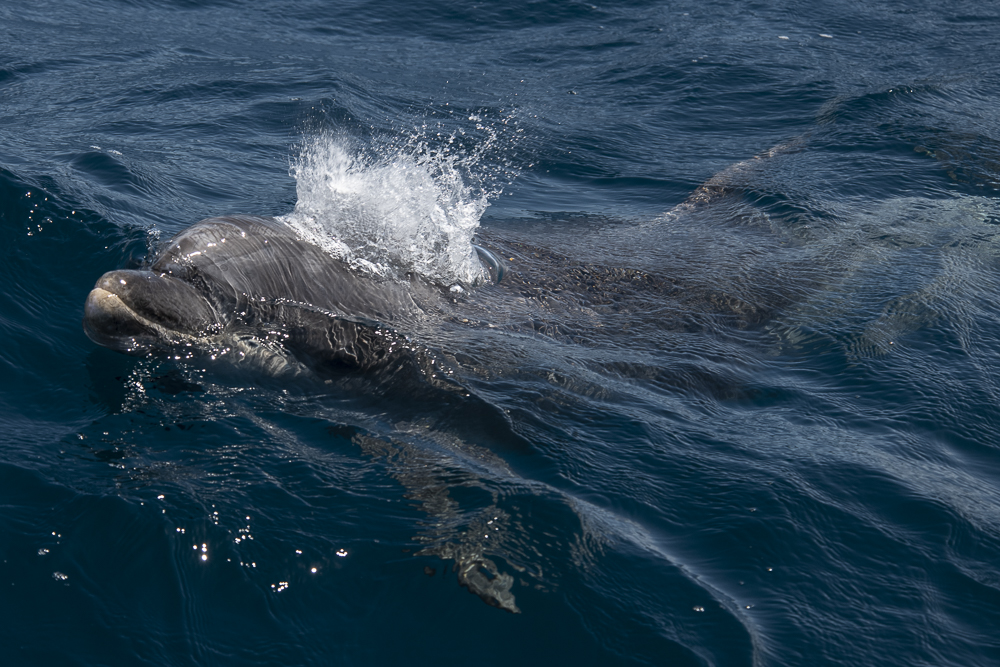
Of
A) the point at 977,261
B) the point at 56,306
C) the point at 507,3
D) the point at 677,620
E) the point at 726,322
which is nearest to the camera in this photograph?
the point at 677,620

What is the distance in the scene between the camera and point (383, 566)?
5.20 meters

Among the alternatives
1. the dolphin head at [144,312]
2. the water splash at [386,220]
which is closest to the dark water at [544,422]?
the water splash at [386,220]

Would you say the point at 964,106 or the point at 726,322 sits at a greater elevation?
the point at 964,106

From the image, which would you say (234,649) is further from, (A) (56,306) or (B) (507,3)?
(B) (507,3)

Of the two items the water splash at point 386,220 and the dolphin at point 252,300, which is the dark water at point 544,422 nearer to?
the water splash at point 386,220

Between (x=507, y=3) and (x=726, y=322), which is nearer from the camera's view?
(x=726, y=322)

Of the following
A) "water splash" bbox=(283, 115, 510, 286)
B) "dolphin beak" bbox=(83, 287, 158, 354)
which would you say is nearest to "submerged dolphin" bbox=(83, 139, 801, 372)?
"dolphin beak" bbox=(83, 287, 158, 354)

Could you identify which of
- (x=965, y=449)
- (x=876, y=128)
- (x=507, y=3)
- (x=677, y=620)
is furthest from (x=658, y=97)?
(x=677, y=620)

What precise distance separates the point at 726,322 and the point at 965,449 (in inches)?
92.8

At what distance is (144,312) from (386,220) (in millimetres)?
2333

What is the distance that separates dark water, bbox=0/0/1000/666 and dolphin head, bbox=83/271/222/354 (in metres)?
0.30

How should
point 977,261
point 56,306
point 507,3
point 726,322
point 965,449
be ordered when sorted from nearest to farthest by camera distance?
1. point 965,449
2. point 56,306
3. point 726,322
4. point 977,261
5. point 507,3

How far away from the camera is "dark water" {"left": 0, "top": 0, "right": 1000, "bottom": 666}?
4.93m

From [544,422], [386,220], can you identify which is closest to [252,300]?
[386,220]
